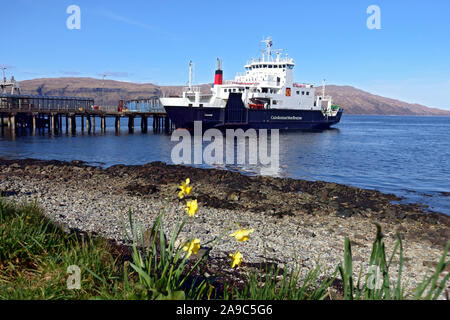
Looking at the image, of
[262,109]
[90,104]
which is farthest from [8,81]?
[262,109]

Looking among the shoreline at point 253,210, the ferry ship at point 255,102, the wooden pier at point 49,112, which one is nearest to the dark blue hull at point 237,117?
the ferry ship at point 255,102

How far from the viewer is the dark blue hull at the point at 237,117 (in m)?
40.5

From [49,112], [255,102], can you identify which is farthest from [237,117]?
[49,112]

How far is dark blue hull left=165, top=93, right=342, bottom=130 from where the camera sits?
40531 millimetres

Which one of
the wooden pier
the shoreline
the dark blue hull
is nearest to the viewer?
the shoreline

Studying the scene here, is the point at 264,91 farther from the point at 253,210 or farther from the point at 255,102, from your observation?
the point at 253,210

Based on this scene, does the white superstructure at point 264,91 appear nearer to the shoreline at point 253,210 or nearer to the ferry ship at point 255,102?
the ferry ship at point 255,102

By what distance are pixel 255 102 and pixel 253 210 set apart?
35772 millimetres

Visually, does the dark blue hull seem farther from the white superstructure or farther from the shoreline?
the shoreline

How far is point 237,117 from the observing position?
4306 centimetres

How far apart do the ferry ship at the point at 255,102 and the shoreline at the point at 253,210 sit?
24206 mm

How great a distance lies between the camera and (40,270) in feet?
13.2

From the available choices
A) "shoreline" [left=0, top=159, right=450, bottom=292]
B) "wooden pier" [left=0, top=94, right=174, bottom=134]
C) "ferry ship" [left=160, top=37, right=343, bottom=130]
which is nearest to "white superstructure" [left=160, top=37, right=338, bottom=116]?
"ferry ship" [left=160, top=37, right=343, bottom=130]
